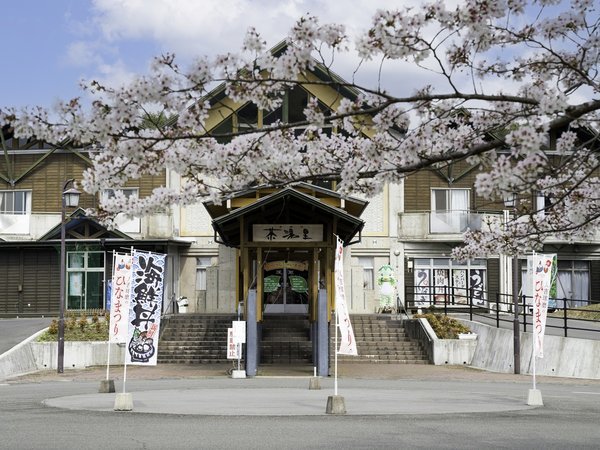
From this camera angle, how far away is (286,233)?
23984mm

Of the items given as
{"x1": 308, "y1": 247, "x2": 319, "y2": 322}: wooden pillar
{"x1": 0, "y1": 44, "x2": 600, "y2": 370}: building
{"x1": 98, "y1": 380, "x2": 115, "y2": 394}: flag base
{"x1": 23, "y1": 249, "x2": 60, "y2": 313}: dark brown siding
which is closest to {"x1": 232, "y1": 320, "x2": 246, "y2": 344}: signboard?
{"x1": 308, "y1": 247, "x2": 319, "y2": 322}: wooden pillar

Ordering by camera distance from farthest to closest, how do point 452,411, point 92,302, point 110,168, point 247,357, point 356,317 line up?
1. point 92,302
2. point 356,317
3. point 247,357
4. point 452,411
5. point 110,168

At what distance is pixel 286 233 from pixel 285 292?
43.3 feet

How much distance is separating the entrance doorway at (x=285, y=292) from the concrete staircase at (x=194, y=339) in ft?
12.0

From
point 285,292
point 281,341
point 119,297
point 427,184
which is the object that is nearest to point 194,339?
point 281,341

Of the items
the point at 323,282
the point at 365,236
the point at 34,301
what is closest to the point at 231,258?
the point at 365,236

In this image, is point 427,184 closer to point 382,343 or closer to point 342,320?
point 382,343

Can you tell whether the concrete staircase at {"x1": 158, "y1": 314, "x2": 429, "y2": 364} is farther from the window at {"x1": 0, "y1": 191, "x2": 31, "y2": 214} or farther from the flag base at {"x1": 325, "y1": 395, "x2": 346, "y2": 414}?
the flag base at {"x1": 325, "y1": 395, "x2": 346, "y2": 414}

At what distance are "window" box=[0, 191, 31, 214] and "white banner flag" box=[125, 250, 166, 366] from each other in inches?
1011

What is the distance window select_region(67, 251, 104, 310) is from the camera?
38.3 meters

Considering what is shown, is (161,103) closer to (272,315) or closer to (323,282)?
(323,282)

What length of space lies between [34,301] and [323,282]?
58.7 feet

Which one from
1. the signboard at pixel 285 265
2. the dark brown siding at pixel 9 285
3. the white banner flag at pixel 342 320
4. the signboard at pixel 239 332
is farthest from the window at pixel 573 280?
the white banner flag at pixel 342 320

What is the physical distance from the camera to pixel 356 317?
3241 cm
